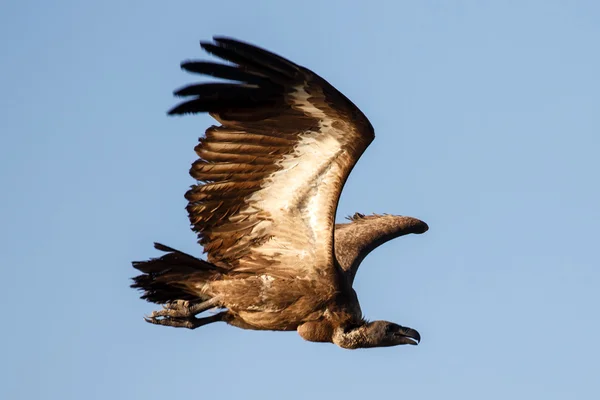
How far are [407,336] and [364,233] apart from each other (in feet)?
5.93

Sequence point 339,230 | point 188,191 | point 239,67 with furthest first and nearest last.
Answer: point 339,230, point 188,191, point 239,67

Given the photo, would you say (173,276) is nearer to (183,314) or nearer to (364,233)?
(183,314)

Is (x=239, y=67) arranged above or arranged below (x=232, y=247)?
above

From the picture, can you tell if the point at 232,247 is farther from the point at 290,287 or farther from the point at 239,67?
the point at 239,67

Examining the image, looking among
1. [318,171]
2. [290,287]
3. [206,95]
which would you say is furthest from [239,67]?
[290,287]

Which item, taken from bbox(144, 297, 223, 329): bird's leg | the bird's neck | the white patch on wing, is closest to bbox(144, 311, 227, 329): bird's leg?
bbox(144, 297, 223, 329): bird's leg

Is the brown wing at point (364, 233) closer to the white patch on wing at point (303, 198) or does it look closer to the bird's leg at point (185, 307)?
the white patch on wing at point (303, 198)

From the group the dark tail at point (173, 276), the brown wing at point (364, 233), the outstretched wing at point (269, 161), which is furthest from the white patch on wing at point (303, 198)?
the brown wing at point (364, 233)

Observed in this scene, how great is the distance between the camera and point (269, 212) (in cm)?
1476

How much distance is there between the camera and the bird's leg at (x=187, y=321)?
49.8 ft

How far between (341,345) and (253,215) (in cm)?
140

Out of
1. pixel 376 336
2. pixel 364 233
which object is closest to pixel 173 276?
pixel 376 336

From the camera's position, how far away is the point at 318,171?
14.4 meters

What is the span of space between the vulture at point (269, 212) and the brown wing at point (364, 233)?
788 millimetres
